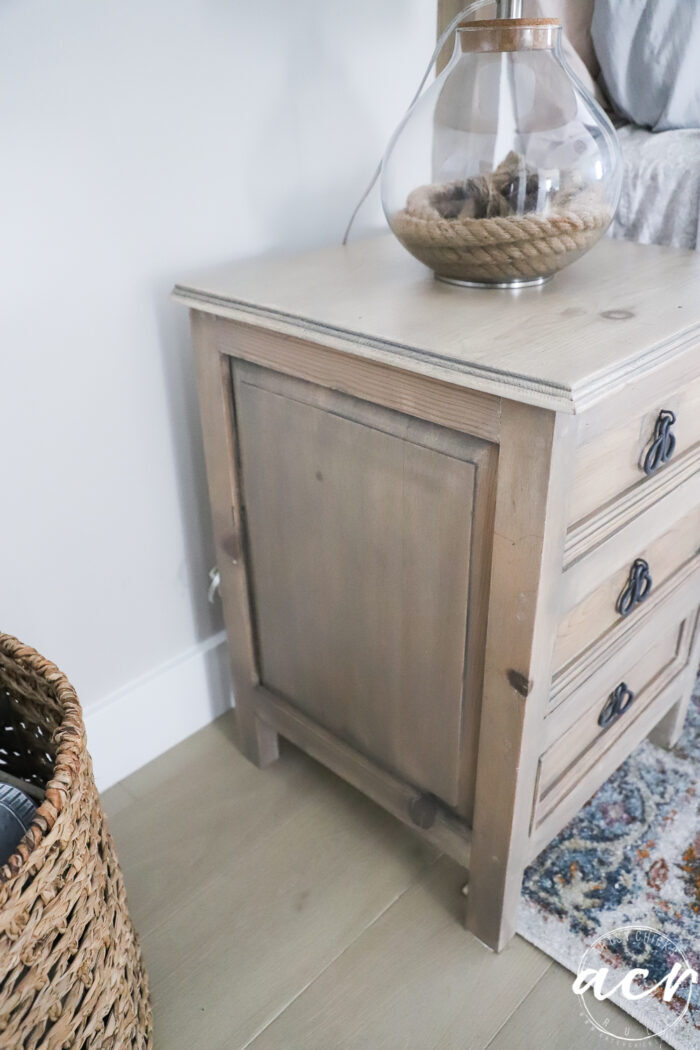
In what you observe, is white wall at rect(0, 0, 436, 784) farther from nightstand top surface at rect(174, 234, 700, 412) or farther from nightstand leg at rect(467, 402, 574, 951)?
nightstand leg at rect(467, 402, 574, 951)

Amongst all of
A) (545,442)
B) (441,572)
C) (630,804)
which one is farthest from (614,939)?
(545,442)

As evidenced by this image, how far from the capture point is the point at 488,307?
0.82m

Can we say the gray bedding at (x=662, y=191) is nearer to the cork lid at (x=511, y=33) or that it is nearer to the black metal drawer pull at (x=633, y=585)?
the cork lid at (x=511, y=33)

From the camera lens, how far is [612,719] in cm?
104

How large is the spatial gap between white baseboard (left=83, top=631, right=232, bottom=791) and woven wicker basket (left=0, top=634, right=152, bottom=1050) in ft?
0.99

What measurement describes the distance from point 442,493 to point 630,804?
0.66 m

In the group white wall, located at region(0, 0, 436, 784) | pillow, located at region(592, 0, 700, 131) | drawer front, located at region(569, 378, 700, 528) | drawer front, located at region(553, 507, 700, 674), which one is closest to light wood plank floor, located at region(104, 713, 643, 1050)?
white wall, located at region(0, 0, 436, 784)

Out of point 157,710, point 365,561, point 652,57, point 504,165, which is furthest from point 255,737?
point 652,57

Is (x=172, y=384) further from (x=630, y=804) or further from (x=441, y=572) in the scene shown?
(x=630, y=804)

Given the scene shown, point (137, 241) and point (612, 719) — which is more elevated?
point (137, 241)

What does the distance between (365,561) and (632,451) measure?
307 millimetres

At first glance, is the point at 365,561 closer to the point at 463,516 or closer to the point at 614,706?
the point at 463,516

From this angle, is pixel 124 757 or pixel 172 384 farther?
pixel 124 757

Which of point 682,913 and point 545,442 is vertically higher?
point 545,442
